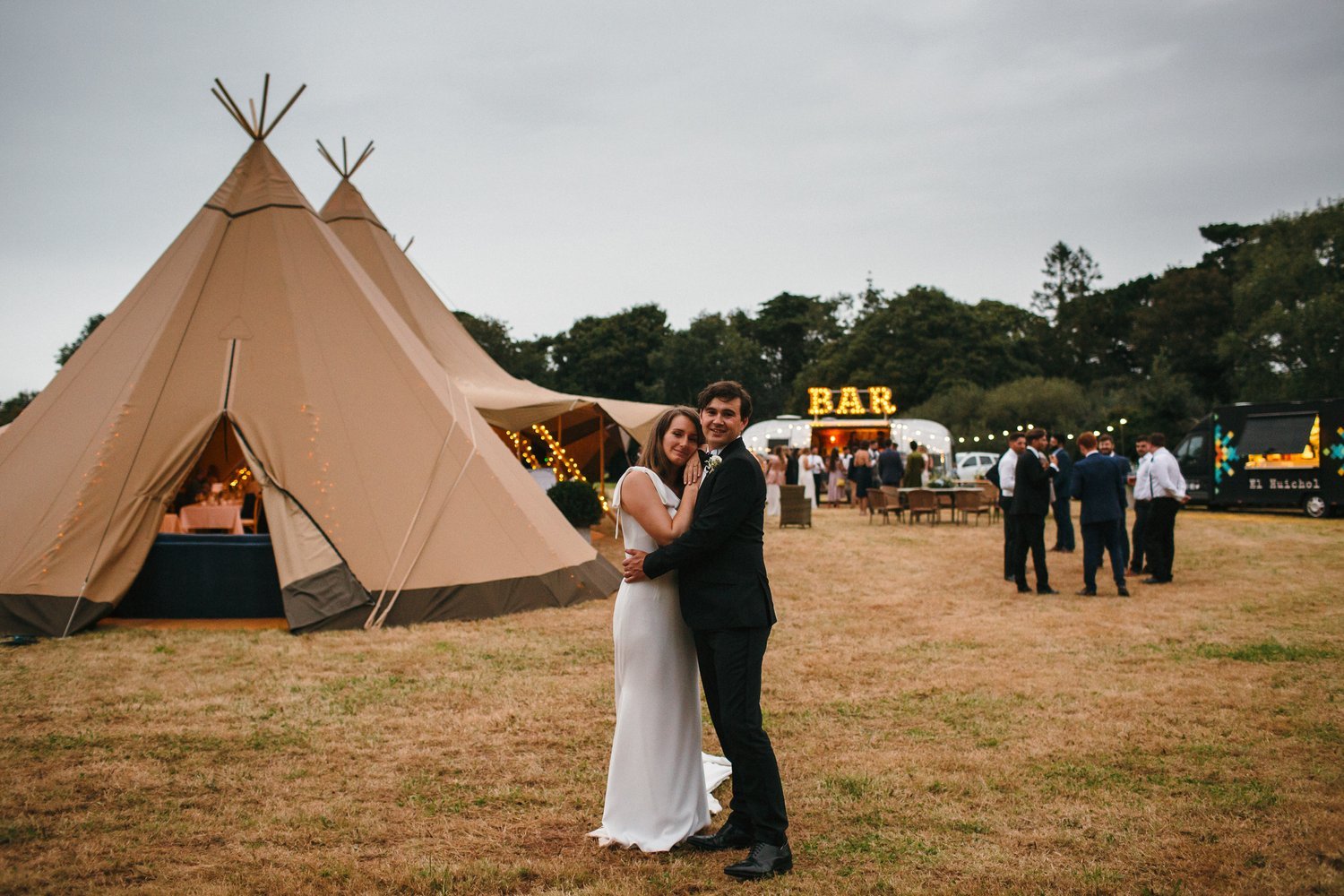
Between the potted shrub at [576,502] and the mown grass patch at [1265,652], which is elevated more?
the potted shrub at [576,502]

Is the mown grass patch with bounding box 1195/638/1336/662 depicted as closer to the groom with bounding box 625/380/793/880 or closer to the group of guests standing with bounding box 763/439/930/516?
the groom with bounding box 625/380/793/880

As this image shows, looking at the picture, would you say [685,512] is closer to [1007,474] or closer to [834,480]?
[1007,474]

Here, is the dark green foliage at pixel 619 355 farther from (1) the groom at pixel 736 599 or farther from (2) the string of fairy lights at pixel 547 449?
(1) the groom at pixel 736 599

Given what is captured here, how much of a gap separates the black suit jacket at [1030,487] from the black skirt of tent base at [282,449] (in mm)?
4595

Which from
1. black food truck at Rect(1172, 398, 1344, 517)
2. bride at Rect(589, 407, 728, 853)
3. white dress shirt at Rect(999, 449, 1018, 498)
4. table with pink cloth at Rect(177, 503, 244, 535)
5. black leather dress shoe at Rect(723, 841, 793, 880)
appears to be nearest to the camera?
black leather dress shoe at Rect(723, 841, 793, 880)

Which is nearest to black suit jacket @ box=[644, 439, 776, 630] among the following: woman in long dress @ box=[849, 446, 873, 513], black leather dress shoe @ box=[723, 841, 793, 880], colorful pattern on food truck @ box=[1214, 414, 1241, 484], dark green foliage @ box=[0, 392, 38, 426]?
black leather dress shoe @ box=[723, 841, 793, 880]

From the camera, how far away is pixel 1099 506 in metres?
10.1

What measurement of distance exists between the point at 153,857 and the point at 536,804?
1.51 metres

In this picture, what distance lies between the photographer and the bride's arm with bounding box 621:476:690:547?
11.6 ft

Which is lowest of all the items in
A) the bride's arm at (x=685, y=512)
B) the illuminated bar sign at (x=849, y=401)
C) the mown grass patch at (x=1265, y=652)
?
the mown grass patch at (x=1265, y=652)

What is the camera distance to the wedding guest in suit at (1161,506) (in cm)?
1067

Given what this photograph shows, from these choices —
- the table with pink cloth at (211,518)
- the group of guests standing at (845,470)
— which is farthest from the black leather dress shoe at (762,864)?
the group of guests standing at (845,470)

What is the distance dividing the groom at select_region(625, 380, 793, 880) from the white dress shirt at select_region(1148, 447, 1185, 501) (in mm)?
8719

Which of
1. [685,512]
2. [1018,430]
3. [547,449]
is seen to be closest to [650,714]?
[685,512]
